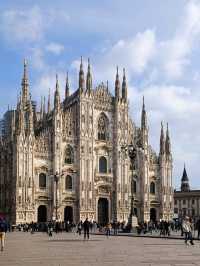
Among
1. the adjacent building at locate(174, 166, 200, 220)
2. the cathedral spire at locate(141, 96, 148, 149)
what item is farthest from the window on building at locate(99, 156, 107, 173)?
the adjacent building at locate(174, 166, 200, 220)

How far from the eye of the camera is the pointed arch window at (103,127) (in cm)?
7288

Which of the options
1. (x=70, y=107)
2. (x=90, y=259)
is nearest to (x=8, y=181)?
(x=70, y=107)

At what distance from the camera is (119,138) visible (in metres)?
73.5

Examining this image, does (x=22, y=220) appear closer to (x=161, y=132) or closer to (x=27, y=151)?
(x=27, y=151)

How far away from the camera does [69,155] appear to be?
6981 cm

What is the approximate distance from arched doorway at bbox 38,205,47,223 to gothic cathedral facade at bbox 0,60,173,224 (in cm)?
13

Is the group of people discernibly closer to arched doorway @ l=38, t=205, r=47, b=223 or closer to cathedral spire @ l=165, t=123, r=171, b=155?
arched doorway @ l=38, t=205, r=47, b=223

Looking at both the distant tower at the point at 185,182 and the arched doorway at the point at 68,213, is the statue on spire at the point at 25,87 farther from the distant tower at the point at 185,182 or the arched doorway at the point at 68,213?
the distant tower at the point at 185,182

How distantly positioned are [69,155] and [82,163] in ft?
6.69

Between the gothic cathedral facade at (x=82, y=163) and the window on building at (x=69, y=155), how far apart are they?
0.43ft

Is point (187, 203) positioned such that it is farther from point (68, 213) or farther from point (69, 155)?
point (69, 155)

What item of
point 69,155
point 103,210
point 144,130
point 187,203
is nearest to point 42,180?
point 69,155

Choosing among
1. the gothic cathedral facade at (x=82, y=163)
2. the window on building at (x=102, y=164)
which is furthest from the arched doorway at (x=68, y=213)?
the window on building at (x=102, y=164)

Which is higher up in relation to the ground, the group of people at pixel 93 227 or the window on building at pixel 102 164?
the window on building at pixel 102 164
